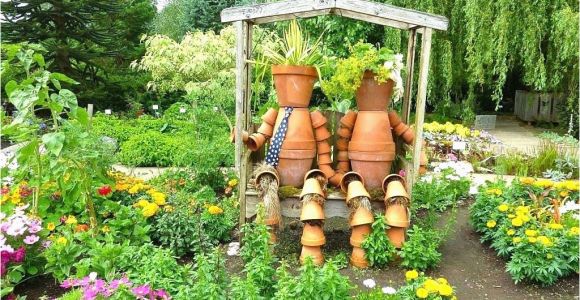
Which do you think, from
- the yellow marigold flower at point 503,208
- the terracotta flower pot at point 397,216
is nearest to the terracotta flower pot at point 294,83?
the terracotta flower pot at point 397,216

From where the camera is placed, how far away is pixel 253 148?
3074 mm

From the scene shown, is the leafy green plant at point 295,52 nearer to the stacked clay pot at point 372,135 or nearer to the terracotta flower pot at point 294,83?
the terracotta flower pot at point 294,83

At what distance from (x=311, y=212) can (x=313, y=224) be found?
0.08m

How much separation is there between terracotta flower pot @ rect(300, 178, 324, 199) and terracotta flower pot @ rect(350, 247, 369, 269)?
380mm

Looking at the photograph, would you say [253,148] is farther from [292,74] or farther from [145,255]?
[145,255]

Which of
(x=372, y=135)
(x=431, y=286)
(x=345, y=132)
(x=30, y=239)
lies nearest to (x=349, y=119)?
(x=345, y=132)

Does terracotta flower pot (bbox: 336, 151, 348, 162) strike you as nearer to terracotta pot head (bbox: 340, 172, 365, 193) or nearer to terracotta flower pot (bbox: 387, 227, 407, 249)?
terracotta pot head (bbox: 340, 172, 365, 193)

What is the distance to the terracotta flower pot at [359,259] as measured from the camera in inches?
106

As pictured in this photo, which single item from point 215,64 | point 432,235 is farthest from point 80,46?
point 432,235

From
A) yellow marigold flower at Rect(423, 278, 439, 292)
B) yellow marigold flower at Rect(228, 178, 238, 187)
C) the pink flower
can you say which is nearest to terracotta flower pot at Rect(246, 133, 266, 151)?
yellow marigold flower at Rect(228, 178, 238, 187)

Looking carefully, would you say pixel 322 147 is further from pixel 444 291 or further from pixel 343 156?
pixel 444 291

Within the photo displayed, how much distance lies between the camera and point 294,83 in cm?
294

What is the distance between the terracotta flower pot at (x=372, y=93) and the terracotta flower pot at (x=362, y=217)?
0.66 meters

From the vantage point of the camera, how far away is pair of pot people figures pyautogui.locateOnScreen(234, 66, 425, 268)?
8.92 feet
